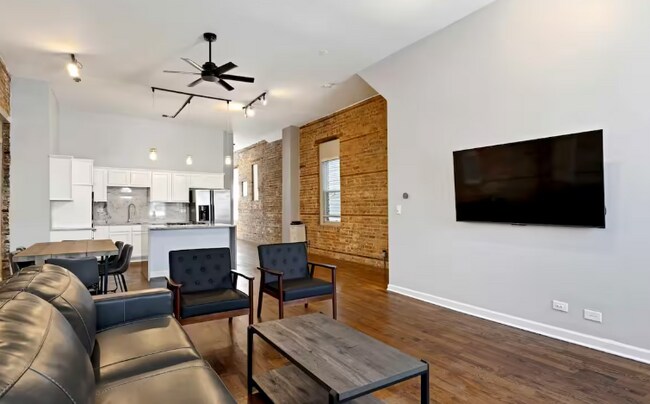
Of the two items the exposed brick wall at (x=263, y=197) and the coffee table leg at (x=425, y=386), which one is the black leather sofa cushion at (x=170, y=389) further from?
the exposed brick wall at (x=263, y=197)

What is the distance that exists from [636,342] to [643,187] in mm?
1278

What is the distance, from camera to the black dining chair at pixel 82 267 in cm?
347


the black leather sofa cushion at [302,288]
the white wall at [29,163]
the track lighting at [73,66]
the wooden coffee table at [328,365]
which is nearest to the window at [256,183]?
the white wall at [29,163]

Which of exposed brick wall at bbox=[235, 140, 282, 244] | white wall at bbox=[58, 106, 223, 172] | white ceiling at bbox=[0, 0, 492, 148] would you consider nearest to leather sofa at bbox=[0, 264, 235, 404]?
white ceiling at bbox=[0, 0, 492, 148]

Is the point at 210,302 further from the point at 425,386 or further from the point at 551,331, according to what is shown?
the point at 551,331

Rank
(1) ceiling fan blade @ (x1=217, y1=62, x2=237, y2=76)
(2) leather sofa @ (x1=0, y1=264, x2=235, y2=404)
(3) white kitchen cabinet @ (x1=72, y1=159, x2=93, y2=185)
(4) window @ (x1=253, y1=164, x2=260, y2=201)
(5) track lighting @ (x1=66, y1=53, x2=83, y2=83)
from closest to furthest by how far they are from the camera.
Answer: (2) leather sofa @ (x1=0, y1=264, x2=235, y2=404) → (1) ceiling fan blade @ (x1=217, y1=62, x2=237, y2=76) → (5) track lighting @ (x1=66, y1=53, x2=83, y2=83) → (3) white kitchen cabinet @ (x1=72, y1=159, x2=93, y2=185) → (4) window @ (x1=253, y1=164, x2=260, y2=201)

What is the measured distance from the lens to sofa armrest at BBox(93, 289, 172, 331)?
2.43m

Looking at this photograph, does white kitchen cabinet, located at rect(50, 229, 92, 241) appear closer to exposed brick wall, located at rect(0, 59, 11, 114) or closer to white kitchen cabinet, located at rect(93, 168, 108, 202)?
white kitchen cabinet, located at rect(93, 168, 108, 202)

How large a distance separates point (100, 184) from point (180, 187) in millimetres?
1653

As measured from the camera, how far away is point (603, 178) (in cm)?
309

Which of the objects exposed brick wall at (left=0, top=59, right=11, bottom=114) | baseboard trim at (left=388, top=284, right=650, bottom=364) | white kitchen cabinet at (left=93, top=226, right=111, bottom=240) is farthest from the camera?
white kitchen cabinet at (left=93, top=226, right=111, bottom=240)

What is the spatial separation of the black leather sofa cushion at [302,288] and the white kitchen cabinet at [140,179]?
5836mm

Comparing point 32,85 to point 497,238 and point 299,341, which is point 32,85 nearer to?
point 299,341

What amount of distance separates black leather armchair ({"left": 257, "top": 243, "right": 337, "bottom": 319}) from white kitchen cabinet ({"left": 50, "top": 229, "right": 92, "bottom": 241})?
4.78 metres
